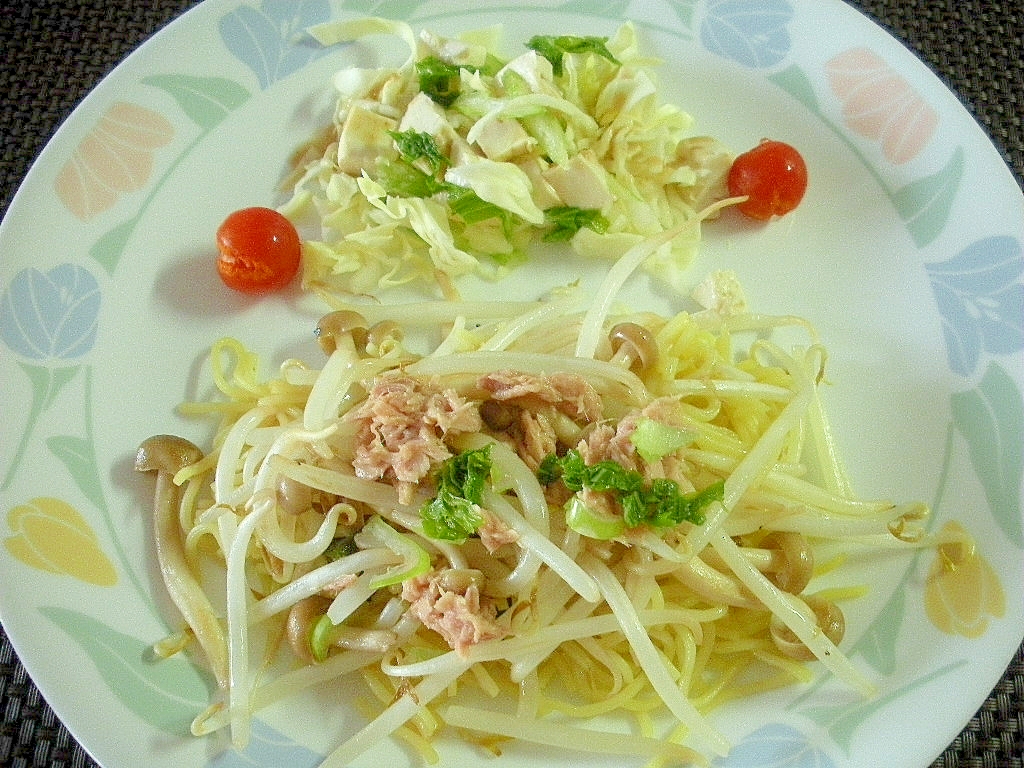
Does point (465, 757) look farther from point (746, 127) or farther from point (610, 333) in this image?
point (746, 127)

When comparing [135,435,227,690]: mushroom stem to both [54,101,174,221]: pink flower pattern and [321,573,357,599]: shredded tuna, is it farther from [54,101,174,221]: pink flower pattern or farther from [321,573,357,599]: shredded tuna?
A: [54,101,174,221]: pink flower pattern

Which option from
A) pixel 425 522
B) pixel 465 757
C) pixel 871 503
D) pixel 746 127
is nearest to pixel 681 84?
pixel 746 127

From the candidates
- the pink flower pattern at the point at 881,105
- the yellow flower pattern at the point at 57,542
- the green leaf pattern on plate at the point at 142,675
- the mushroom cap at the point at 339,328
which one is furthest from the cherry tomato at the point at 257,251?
the pink flower pattern at the point at 881,105

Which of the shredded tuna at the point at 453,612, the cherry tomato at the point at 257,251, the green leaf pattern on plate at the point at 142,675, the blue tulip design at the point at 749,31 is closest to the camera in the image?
the shredded tuna at the point at 453,612

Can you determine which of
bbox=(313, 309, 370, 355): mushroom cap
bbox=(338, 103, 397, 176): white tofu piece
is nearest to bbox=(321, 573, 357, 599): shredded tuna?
bbox=(313, 309, 370, 355): mushroom cap

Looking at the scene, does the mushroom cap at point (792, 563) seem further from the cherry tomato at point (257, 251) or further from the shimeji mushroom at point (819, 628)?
the cherry tomato at point (257, 251)
